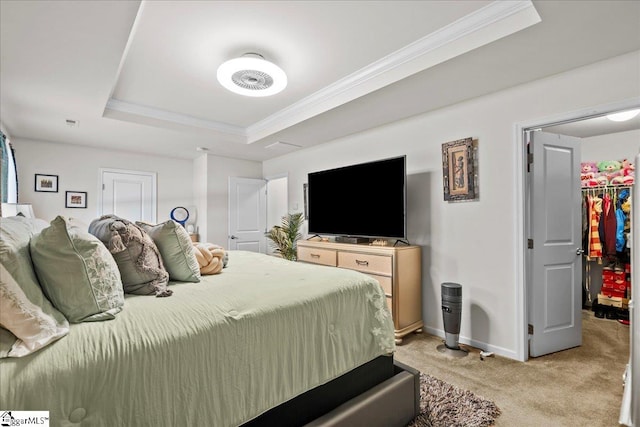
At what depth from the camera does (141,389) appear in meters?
0.93

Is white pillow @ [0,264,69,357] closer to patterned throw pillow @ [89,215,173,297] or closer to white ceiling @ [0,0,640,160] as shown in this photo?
patterned throw pillow @ [89,215,173,297]

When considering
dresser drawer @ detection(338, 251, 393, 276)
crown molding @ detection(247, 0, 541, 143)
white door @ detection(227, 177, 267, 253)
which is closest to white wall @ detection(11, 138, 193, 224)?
white door @ detection(227, 177, 267, 253)

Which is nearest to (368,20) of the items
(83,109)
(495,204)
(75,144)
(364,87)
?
(364,87)

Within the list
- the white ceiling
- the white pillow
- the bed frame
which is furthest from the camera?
the white ceiling

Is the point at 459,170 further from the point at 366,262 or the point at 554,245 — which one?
the point at 366,262

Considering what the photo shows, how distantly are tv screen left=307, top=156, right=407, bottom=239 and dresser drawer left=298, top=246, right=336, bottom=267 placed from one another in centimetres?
30

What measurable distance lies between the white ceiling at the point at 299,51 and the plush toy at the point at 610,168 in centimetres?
257

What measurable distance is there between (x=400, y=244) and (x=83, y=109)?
12.1ft

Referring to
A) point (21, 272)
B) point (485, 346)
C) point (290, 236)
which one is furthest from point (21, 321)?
point (290, 236)

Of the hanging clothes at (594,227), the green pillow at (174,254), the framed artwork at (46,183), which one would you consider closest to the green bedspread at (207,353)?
the green pillow at (174,254)

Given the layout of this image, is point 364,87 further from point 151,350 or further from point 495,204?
point 151,350

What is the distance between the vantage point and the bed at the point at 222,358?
2.75ft

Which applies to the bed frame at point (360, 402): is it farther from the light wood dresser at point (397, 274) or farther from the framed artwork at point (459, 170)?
the framed artwork at point (459, 170)

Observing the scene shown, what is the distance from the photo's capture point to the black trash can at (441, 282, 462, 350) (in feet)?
8.75
